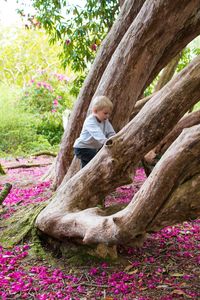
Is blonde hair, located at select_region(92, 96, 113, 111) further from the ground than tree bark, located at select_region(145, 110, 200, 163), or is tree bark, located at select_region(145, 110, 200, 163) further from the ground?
blonde hair, located at select_region(92, 96, 113, 111)

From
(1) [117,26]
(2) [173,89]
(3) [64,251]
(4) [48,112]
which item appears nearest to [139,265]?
(3) [64,251]

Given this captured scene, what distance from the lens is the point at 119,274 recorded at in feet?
11.0

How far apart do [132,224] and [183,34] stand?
113 inches

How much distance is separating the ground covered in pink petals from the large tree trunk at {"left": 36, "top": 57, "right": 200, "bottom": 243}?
1.17ft

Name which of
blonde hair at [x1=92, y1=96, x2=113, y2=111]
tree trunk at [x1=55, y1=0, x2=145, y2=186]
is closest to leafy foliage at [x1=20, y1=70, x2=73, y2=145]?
tree trunk at [x1=55, y1=0, x2=145, y2=186]

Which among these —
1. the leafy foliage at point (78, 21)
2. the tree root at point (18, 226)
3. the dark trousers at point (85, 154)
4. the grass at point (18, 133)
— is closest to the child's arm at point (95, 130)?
the dark trousers at point (85, 154)

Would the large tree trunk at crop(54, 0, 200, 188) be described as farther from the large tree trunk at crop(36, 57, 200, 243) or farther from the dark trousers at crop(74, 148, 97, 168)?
the large tree trunk at crop(36, 57, 200, 243)

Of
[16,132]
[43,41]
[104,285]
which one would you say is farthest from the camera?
[43,41]

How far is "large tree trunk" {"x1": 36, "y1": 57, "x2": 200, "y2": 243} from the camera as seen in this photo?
271 cm

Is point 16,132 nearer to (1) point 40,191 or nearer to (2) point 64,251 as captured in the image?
(1) point 40,191

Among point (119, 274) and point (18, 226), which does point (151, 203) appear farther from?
point (18, 226)

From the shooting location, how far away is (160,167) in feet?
8.79

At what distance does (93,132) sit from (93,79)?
1.40 m

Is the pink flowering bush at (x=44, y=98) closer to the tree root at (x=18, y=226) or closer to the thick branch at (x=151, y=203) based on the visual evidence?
the tree root at (x=18, y=226)
